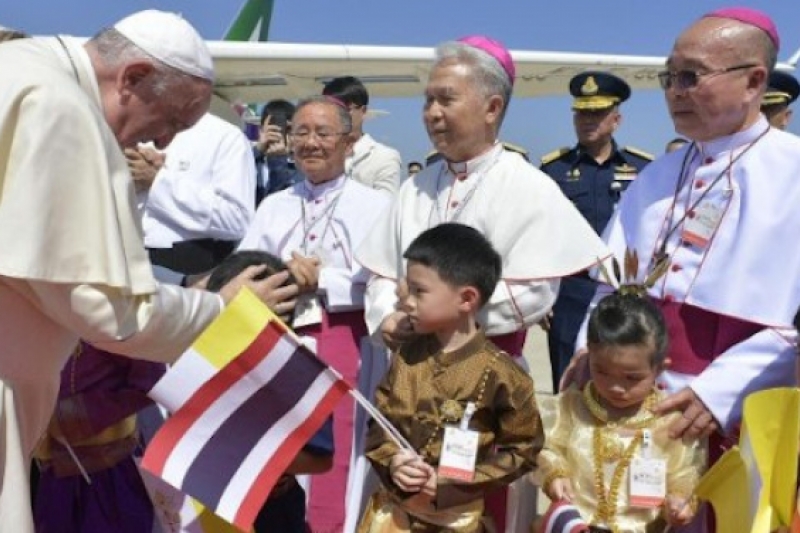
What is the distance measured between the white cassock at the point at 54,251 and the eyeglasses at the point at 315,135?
2114 millimetres

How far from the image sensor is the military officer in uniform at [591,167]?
6.31 metres

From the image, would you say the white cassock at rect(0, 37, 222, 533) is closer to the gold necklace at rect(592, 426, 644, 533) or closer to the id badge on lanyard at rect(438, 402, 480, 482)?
the id badge on lanyard at rect(438, 402, 480, 482)

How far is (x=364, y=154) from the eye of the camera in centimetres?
658

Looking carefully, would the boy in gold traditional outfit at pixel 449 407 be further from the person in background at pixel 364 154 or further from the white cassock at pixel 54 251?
the person in background at pixel 364 154

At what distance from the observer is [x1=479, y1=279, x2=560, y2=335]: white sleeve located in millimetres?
3445

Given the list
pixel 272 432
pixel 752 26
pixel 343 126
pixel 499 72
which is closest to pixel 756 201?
pixel 752 26

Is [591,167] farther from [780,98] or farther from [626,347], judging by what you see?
[626,347]

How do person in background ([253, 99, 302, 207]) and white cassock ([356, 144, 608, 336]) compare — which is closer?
white cassock ([356, 144, 608, 336])

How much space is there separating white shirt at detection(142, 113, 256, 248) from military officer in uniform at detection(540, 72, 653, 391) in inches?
88.2

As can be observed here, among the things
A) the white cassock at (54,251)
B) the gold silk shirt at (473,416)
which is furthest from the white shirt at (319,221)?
the white cassock at (54,251)

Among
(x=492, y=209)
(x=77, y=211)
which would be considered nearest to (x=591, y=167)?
(x=492, y=209)

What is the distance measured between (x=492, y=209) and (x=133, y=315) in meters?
1.63

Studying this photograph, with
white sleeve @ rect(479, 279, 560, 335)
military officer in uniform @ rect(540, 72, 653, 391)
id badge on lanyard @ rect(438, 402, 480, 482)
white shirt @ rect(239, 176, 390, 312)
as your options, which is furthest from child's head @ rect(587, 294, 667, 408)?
military officer in uniform @ rect(540, 72, 653, 391)

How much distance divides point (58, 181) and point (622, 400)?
6.11 ft
